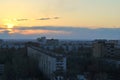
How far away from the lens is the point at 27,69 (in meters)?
17.5

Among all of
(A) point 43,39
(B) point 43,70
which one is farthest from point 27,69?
(A) point 43,39

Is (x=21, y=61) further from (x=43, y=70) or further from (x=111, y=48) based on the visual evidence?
(x=111, y=48)

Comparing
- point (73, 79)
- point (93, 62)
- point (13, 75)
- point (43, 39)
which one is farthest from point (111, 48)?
point (43, 39)

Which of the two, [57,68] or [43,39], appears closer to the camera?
[57,68]

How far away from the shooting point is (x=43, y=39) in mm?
49219

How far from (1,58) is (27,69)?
5292mm

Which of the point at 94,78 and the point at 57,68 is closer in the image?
the point at 94,78

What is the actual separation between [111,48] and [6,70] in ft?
44.0

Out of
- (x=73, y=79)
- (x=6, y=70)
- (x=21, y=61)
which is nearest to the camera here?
(x=73, y=79)

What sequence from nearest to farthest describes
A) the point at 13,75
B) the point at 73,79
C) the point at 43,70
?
the point at 73,79 → the point at 13,75 → the point at 43,70

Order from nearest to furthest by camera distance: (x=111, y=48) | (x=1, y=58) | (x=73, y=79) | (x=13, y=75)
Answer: (x=73, y=79), (x=13, y=75), (x=1, y=58), (x=111, y=48)

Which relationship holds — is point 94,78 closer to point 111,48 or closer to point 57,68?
point 57,68

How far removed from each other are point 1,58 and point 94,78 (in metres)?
10.3

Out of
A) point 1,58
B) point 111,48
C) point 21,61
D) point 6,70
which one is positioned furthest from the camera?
point 111,48
